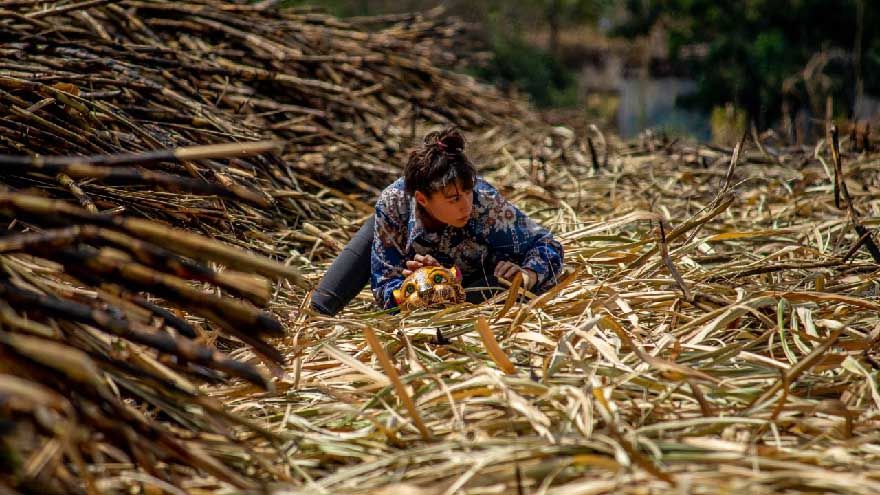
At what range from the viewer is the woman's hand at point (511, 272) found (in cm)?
254

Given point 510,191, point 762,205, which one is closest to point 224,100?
point 510,191

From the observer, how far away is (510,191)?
12.7 ft

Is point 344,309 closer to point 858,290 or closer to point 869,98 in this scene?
point 858,290

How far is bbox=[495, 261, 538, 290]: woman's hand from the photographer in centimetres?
254

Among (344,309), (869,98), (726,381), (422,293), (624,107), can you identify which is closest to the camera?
(726,381)

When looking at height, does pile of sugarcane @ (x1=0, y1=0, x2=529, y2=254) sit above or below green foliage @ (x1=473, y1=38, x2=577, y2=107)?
above

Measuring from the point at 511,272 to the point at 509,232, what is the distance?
186 millimetres

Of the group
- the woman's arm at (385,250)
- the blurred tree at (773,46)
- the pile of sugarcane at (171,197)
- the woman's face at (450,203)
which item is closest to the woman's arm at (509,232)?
the woman's face at (450,203)

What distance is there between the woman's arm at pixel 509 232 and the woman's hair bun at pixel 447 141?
21 cm

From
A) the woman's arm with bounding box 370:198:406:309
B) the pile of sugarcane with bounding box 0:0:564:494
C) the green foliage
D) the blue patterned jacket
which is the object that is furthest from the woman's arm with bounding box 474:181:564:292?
the green foliage

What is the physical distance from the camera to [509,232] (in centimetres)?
272

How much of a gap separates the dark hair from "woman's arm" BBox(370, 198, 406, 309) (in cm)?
24

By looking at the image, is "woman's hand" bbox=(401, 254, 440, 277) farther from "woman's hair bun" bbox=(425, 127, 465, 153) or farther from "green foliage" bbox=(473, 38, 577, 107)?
"green foliage" bbox=(473, 38, 577, 107)

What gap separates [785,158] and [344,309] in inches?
98.0
